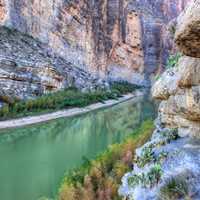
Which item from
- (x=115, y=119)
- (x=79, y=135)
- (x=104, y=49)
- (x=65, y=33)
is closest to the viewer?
(x=79, y=135)

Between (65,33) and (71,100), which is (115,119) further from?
(65,33)

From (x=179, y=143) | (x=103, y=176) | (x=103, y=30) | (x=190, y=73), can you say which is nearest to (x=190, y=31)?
(x=190, y=73)

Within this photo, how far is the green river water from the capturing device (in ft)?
41.7

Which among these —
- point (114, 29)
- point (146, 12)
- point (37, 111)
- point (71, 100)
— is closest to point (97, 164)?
point (37, 111)

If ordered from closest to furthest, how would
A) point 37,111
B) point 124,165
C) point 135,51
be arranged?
point 124,165
point 37,111
point 135,51

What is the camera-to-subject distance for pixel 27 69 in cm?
3453

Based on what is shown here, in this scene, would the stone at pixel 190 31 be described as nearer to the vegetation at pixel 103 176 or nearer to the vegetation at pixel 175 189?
the vegetation at pixel 175 189

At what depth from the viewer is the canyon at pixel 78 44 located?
3469 centimetres

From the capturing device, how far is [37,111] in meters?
29.7

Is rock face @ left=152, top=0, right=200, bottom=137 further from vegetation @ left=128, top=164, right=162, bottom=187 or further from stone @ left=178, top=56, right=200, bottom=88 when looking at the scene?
vegetation @ left=128, top=164, right=162, bottom=187

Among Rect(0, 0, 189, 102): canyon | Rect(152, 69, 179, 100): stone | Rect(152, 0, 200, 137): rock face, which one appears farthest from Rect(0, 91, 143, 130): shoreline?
Rect(152, 0, 200, 137): rock face

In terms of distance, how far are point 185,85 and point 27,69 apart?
93.9ft

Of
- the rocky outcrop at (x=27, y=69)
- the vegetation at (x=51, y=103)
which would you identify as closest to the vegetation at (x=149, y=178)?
the vegetation at (x=51, y=103)

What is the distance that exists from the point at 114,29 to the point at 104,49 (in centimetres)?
557
